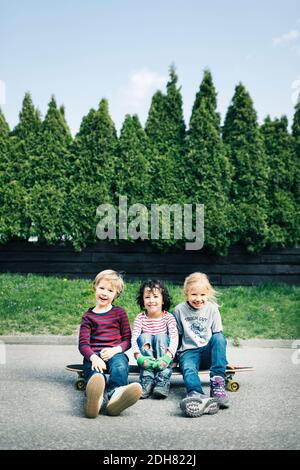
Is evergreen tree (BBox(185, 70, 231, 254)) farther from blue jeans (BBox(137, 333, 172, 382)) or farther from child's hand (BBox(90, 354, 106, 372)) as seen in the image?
child's hand (BBox(90, 354, 106, 372))

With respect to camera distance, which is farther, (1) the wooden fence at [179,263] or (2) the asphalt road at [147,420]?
(1) the wooden fence at [179,263]

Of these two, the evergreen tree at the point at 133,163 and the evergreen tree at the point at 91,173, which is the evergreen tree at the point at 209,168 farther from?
the evergreen tree at the point at 91,173

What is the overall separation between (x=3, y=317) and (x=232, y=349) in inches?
144

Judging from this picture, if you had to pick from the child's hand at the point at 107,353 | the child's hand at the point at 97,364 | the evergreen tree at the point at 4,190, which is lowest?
the child's hand at the point at 97,364

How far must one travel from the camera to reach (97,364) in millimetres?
4480

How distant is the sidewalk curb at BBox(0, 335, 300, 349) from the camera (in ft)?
27.0

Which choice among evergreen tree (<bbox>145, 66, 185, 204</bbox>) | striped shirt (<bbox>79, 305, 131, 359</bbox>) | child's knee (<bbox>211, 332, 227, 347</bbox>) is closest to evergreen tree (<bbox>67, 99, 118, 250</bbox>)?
evergreen tree (<bbox>145, 66, 185, 204</bbox>)

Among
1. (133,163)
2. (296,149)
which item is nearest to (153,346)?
(133,163)

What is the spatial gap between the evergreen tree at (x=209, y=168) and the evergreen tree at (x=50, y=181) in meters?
2.81

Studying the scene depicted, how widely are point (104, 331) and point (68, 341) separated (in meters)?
3.70

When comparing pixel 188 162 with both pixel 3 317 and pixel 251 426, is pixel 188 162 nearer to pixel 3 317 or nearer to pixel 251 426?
pixel 3 317

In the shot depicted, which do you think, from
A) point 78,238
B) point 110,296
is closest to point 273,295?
point 78,238

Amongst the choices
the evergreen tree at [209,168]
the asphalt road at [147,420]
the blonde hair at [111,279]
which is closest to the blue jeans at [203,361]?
the asphalt road at [147,420]

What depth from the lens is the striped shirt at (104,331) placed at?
15.6 ft
